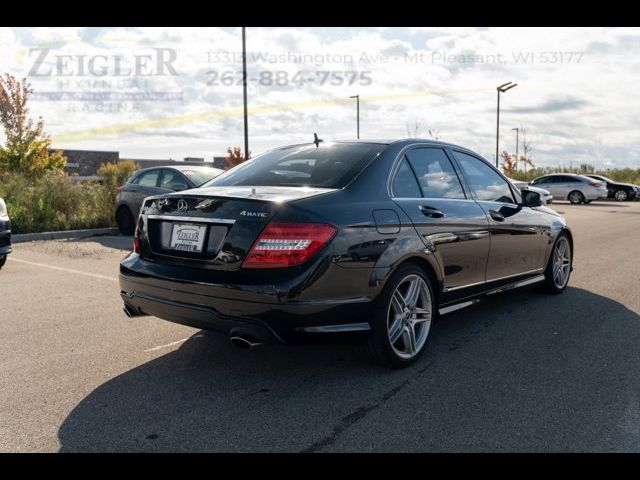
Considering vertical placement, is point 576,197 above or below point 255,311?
below

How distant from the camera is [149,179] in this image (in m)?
12.0

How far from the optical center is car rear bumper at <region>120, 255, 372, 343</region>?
3.40 metres

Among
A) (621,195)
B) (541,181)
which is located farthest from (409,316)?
(621,195)

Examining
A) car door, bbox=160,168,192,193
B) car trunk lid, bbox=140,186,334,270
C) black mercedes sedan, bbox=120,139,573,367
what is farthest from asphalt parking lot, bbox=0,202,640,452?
car door, bbox=160,168,192,193

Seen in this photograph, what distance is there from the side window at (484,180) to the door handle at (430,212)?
2.72 feet

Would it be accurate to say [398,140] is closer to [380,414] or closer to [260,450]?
[380,414]

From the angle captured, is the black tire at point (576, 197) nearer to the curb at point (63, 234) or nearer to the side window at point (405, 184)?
the curb at point (63, 234)

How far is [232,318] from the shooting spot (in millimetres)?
3465

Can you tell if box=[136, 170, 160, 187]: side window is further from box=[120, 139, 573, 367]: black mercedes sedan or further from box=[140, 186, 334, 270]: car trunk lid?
box=[140, 186, 334, 270]: car trunk lid

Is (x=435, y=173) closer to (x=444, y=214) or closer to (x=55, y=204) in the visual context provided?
(x=444, y=214)

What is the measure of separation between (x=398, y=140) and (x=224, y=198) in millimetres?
1538

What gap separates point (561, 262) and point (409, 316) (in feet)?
10.4

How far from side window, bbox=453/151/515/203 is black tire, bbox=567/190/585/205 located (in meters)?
25.7

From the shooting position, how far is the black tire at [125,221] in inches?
490
